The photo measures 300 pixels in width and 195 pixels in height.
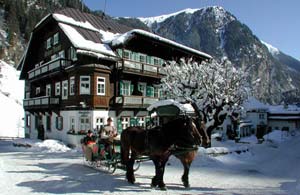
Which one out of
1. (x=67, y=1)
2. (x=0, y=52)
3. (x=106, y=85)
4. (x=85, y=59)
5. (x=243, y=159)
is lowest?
(x=243, y=159)

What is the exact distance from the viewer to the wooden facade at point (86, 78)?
2531cm

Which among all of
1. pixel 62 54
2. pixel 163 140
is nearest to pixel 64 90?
pixel 62 54

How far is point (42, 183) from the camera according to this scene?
32.3ft

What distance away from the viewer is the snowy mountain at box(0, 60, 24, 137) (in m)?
57.4

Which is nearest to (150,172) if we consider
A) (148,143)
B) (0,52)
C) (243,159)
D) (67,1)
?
(148,143)

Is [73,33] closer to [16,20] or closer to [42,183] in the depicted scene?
[42,183]

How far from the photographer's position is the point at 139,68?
2920cm

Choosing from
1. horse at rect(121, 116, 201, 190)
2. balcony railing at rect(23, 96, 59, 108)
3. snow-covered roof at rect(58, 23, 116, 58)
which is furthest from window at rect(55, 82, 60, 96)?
horse at rect(121, 116, 201, 190)

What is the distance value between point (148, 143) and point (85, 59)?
1808 centimetres

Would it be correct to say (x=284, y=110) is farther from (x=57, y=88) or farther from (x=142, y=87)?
(x=57, y=88)

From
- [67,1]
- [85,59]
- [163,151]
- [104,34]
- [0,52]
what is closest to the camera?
[163,151]

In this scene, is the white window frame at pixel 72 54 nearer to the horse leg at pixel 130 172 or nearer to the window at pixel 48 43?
the window at pixel 48 43

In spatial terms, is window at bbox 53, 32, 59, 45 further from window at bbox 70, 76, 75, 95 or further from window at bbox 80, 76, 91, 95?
window at bbox 80, 76, 91, 95

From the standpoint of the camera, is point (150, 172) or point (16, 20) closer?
point (150, 172)
